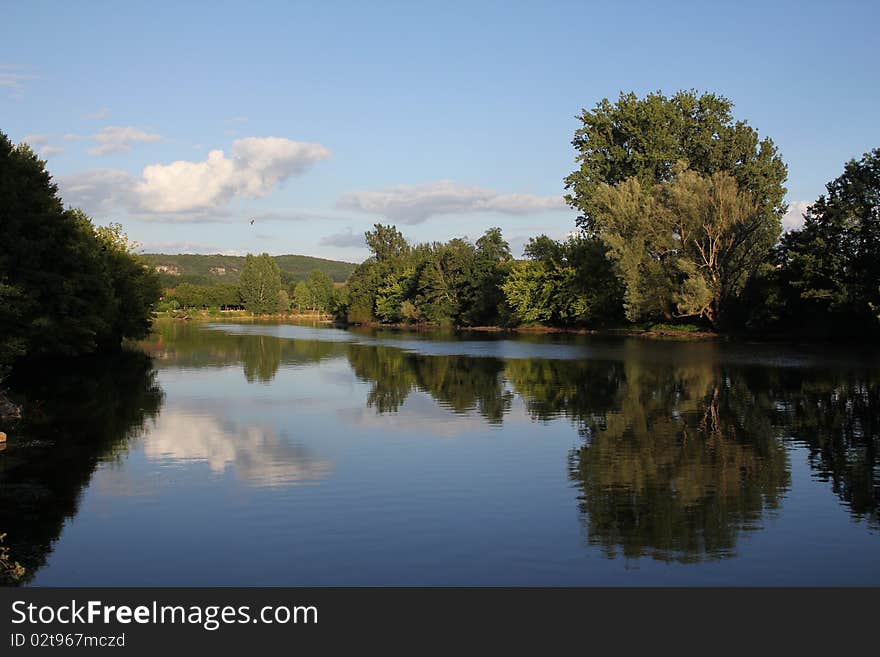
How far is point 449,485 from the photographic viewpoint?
15.5 metres

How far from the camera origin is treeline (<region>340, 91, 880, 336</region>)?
56.6 meters

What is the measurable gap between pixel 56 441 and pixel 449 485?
34.4 ft

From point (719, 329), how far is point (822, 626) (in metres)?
64.5

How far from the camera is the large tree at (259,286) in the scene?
19188 centimetres

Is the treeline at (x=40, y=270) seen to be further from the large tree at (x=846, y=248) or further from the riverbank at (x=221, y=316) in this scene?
the riverbank at (x=221, y=316)

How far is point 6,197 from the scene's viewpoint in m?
36.3

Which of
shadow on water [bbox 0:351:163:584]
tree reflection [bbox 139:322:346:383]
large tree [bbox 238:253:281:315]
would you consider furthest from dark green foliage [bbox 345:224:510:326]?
shadow on water [bbox 0:351:163:584]

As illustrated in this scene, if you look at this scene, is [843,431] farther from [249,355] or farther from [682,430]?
[249,355]

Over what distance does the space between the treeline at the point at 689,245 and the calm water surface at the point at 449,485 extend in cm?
2731

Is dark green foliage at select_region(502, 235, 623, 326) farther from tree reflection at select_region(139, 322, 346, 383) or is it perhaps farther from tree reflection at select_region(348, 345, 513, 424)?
tree reflection at select_region(348, 345, 513, 424)

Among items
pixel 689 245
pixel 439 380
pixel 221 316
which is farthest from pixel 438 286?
pixel 221 316

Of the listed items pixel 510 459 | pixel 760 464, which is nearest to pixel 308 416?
pixel 510 459

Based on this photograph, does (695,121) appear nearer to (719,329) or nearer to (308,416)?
(719,329)

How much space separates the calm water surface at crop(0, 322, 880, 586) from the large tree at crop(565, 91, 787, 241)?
54.1 metres
